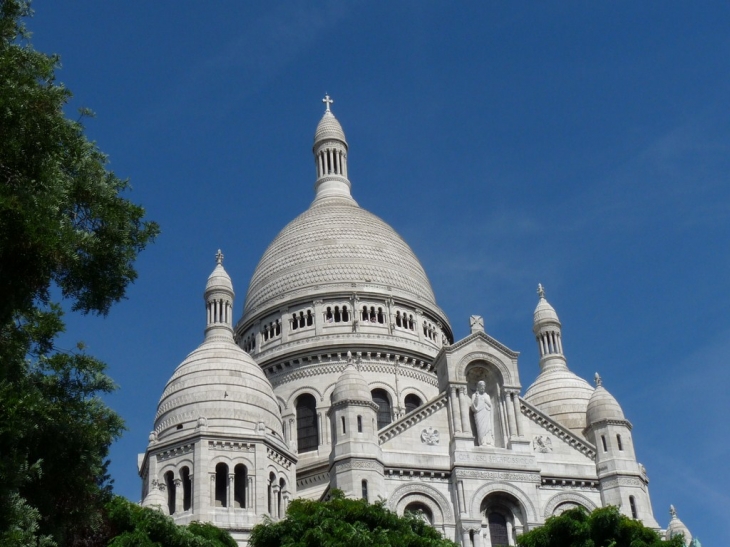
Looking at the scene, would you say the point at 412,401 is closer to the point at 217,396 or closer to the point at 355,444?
the point at 217,396

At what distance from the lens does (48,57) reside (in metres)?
22.5

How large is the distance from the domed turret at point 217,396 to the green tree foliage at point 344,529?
41.7 feet

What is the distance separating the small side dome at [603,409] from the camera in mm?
47062

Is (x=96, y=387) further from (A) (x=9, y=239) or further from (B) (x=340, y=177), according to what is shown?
(B) (x=340, y=177)

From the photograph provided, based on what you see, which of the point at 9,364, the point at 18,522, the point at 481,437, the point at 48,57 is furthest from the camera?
the point at 481,437

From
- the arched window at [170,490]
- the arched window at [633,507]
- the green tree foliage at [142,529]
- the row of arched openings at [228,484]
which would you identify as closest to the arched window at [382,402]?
the row of arched openings at [228,484]

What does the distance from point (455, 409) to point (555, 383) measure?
566 inches

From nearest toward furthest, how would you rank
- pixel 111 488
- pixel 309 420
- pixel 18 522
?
pixel 18 522 < pixel 111 488 < pixel 309 420

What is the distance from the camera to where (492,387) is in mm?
47156

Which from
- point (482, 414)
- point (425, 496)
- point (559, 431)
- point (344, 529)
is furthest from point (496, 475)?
point (344, 529)

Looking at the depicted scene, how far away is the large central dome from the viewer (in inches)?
2472

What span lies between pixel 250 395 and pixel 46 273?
96.6 feet

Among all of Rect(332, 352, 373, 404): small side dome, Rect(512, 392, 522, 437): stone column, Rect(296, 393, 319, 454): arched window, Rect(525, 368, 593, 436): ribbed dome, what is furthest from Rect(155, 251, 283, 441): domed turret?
Rect(525, 368, 593, 436): ribbed dome

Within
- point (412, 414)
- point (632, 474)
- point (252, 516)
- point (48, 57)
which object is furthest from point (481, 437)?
point (48, 57)
